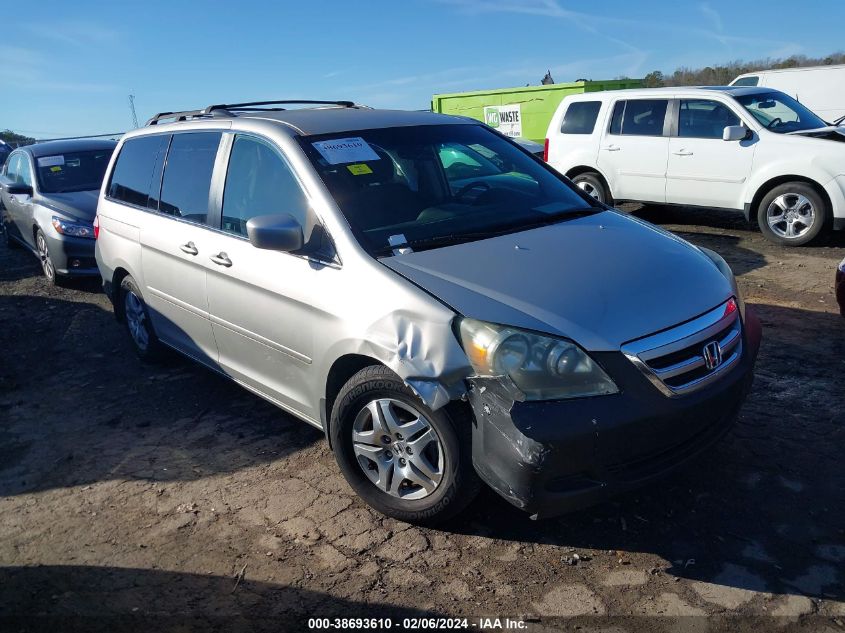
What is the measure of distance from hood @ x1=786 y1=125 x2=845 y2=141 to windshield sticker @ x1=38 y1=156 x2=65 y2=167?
8.90 meters

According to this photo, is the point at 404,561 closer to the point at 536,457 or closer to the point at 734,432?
the point at 536,457

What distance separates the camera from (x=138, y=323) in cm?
561

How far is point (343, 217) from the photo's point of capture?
11.2ft

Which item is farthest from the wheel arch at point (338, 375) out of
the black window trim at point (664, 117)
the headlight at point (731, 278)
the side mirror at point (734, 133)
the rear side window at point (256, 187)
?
the black window trim at point (664, 117)

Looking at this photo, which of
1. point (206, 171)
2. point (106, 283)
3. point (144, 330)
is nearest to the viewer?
point (206, 171)

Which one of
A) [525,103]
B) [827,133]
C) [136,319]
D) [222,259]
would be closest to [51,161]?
[136,319]

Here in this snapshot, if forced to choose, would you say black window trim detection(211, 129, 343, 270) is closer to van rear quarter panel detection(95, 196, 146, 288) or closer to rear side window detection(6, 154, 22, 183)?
van rear quarter panel detection(95, 196, 146, 288)

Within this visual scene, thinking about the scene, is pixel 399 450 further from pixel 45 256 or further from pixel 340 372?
pixel 45 256

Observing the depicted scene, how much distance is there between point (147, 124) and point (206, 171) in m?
1.62

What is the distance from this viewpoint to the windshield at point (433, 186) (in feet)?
11.5

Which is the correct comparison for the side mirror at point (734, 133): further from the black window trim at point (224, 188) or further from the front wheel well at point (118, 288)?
the front wheel well at point (118, 288)

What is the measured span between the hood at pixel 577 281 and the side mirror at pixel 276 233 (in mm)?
488

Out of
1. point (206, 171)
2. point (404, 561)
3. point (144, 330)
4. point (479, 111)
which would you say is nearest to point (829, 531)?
point (404, 561)

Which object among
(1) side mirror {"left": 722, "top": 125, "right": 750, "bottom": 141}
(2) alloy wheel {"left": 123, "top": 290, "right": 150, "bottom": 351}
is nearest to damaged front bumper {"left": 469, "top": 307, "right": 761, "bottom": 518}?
(2) alloy wheel {"left": 123, "top": 290, "right": 150, "bottom": 351}
